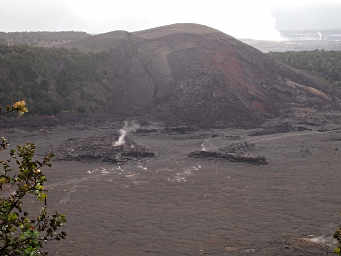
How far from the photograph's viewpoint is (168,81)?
37.6 m

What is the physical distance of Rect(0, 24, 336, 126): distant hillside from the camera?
34000 mm

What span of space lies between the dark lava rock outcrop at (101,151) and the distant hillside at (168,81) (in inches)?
312

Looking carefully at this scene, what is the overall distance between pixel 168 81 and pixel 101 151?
14465 mm

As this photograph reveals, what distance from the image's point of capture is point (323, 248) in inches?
493

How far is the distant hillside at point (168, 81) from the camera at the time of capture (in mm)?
34000

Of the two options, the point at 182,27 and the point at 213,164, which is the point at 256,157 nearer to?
the point at 213,164

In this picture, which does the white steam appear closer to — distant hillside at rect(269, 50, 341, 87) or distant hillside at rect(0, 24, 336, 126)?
distant hillside at rect(0, 24, 336, 126)

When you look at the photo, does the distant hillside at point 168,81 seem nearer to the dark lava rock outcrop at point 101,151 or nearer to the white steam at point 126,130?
the white steam at point 126,130

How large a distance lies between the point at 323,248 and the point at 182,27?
123 feet

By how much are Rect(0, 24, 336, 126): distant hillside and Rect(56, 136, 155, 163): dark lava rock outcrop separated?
793cm

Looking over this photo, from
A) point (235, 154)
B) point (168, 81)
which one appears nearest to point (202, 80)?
point (168, 81)

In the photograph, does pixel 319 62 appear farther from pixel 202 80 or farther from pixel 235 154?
pixel 235 154

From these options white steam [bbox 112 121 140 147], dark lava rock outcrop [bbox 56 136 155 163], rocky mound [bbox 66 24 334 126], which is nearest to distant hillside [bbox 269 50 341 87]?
rocky mound [bbox 66 24 334 126]

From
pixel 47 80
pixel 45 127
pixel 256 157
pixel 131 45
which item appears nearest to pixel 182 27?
pixel 131 45
